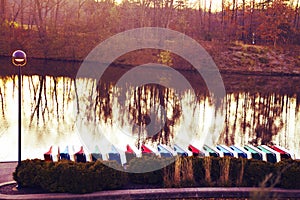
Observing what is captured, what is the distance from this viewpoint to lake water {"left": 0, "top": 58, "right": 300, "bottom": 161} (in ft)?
45.3

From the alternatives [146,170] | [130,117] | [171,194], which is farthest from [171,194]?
[130,117]

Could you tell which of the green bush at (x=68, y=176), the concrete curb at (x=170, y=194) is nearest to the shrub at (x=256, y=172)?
the concrete curb at (x=170, y=194)

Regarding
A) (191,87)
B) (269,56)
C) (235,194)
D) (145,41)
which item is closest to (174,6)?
(145,41)

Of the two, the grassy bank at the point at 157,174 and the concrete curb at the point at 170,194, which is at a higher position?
the grassy bank at the point at 157,174

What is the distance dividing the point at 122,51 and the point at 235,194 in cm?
3421

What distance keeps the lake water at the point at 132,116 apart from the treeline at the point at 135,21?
14.1 m

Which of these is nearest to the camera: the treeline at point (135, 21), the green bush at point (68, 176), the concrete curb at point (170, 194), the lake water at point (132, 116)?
the concrete curb at point (170, 194)

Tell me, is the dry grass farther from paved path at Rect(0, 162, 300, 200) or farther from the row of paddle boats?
the row of paddle boats

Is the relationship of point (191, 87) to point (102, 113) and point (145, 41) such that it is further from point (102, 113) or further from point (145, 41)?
point (145, 41)

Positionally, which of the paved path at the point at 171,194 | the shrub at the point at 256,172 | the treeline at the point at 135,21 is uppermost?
the treeline at the point at 135,21

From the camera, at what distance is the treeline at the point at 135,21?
41281 millimetres

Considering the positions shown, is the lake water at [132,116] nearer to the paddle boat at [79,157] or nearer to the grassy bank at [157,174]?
the paddle boat at [79,157]

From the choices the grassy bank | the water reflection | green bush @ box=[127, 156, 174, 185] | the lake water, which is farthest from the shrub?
the water reflection

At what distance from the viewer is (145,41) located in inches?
1655
